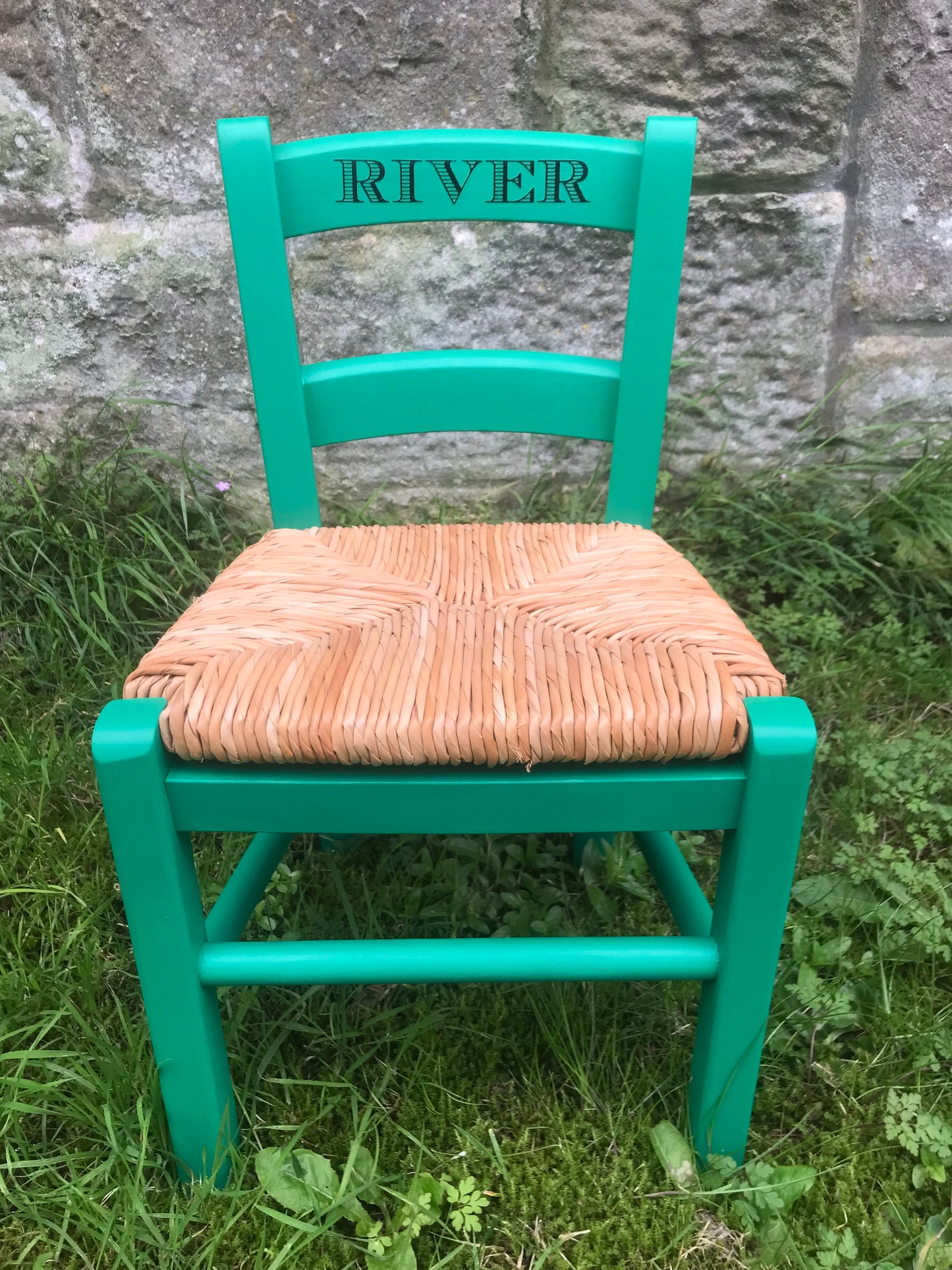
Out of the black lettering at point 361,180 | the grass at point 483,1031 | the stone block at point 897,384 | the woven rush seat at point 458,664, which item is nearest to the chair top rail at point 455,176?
the black lettering at point 361,180

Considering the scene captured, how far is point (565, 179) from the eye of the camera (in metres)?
0.96

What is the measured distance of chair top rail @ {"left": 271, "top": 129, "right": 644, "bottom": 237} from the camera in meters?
0.95

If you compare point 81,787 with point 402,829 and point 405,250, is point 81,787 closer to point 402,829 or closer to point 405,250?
point 402,829

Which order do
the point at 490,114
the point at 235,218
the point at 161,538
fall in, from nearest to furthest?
the point at 235,218 < the point at 490,114 < the point at 161,538

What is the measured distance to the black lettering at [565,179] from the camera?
953 millimetres

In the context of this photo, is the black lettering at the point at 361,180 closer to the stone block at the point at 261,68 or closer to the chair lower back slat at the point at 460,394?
the chair lower back slat at the point at 460,394

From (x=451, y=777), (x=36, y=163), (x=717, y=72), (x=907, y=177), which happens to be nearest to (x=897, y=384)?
(x=907, y=177)

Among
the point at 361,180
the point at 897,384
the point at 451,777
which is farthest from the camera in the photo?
the point at 897,384

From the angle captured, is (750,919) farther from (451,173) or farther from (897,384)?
(897,384)

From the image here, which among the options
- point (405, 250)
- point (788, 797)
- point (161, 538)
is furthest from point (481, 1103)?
point (405, 250)

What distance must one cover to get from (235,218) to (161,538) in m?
0.77

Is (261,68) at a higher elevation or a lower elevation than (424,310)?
higher

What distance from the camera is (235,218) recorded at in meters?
0.94

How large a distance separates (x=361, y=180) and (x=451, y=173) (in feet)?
0.31
